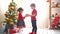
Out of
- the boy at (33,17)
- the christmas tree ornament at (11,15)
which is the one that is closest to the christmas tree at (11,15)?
the christmas tree ornament at (11,15)

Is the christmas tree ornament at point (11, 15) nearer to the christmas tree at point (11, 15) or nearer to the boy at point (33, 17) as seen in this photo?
the christmas tree at point (11, 15)

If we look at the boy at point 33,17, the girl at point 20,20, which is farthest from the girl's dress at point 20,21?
the boy at point 33,17

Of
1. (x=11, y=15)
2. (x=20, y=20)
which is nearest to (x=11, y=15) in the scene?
(x=11, y=15)

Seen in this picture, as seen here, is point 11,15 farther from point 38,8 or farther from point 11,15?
point 38,8

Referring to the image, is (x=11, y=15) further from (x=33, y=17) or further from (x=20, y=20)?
(x=33, y=17)

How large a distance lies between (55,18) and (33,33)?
0.91ft

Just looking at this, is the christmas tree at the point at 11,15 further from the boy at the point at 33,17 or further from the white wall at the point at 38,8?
the boy at the point at 33,17

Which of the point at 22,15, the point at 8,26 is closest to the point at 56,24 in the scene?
the point at 22,15

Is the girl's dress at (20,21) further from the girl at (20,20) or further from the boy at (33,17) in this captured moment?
the boy at (33,17)

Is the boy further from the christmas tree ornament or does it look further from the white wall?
the christmas tree ornament

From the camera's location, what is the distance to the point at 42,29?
121 cm

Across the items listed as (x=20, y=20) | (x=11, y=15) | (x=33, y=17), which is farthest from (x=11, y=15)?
(x=33, y=17)

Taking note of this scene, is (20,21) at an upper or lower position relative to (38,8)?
lower

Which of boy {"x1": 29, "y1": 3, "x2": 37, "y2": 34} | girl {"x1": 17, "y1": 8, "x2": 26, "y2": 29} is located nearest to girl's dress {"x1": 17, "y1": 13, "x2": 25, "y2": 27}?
girl {"x1": 17, "y1": 8, "x2": 26, "y2": 29}
